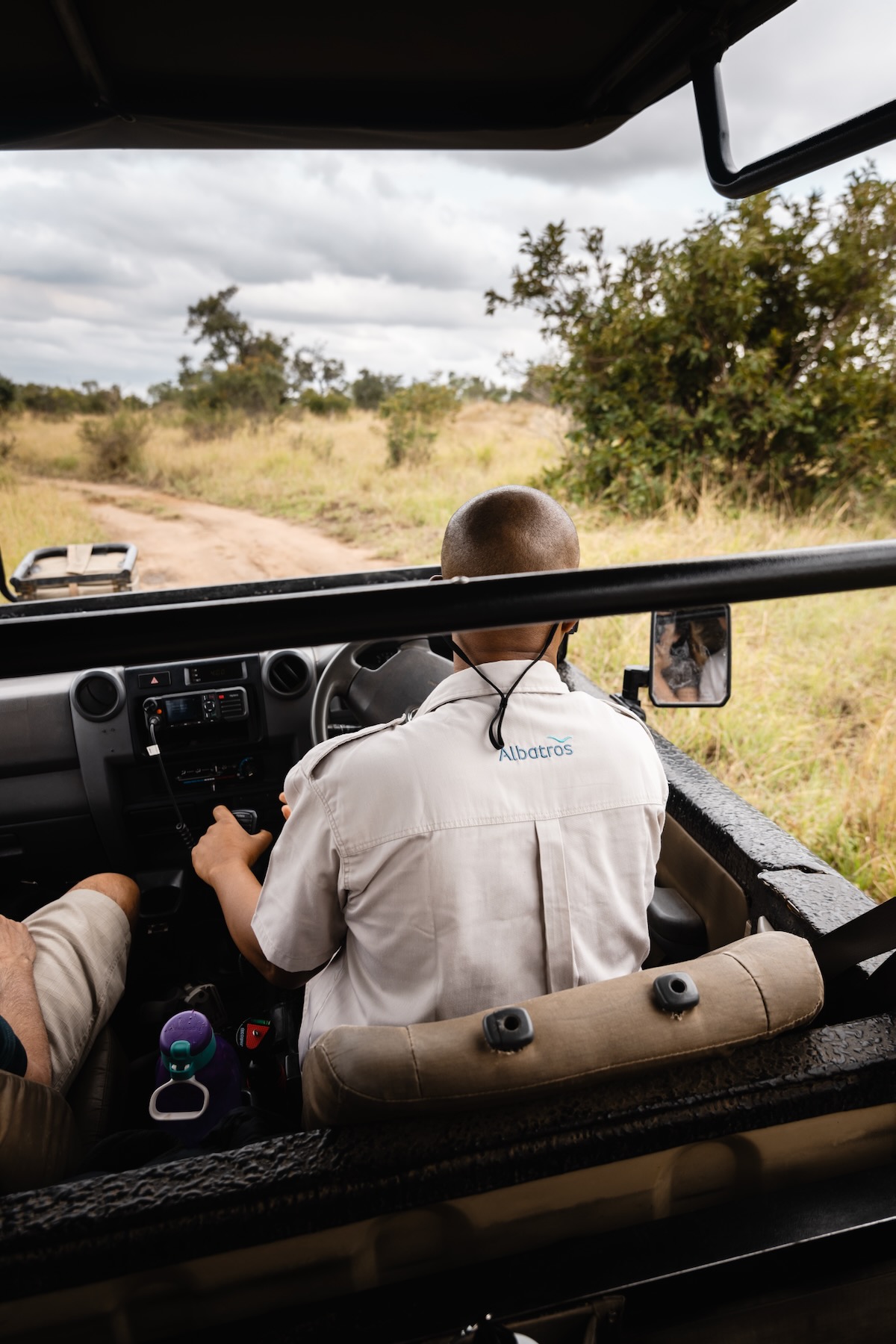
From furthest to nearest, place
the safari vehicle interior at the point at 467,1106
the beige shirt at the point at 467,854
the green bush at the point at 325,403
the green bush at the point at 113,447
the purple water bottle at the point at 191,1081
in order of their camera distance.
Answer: the green bush at the point at 325,403 → the green bush at the point at 113,447 → the purple water bottle at the point at 191,1081 → the beige shirt at the point at 467,854 → the safari vehicle interior at the point at 467,1106

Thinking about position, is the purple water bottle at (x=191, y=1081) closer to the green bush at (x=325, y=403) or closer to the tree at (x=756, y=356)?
the tree at (x=756, y=356)

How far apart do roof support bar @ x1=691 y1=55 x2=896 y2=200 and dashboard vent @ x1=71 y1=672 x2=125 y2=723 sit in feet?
6.50

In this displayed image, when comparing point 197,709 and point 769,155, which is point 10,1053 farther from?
point 769,155

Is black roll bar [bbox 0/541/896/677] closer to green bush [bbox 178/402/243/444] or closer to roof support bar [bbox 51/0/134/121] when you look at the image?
roof support bar [bbox 51/0/134/121]

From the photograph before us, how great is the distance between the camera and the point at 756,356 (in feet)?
21.6

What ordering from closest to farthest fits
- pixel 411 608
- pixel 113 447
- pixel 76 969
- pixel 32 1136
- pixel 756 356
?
1. pixel 411 608
2. pixel 32 1136
3. pixel 76 969
4. pixel 756 356
5. pixel 113 447

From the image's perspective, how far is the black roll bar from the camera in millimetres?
708

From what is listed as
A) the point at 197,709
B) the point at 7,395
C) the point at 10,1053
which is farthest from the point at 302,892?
the point at 7,395

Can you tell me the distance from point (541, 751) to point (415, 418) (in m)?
13.8

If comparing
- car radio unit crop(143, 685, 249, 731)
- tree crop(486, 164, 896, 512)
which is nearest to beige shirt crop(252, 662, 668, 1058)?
car radio unit crop(143, 685, 249, 731)

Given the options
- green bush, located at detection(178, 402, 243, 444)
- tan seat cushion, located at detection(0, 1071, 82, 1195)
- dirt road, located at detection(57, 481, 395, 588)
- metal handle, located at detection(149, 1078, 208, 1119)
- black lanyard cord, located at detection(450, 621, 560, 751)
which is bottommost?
metal handle, located at detection(149, 1078, 208, 1119)

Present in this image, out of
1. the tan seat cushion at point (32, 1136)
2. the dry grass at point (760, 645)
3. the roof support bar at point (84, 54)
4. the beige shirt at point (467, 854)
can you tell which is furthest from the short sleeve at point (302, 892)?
the dry grass at point (760, 645)

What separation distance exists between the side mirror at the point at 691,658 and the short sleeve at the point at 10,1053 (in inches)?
43.8

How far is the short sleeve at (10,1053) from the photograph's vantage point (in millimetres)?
1197
